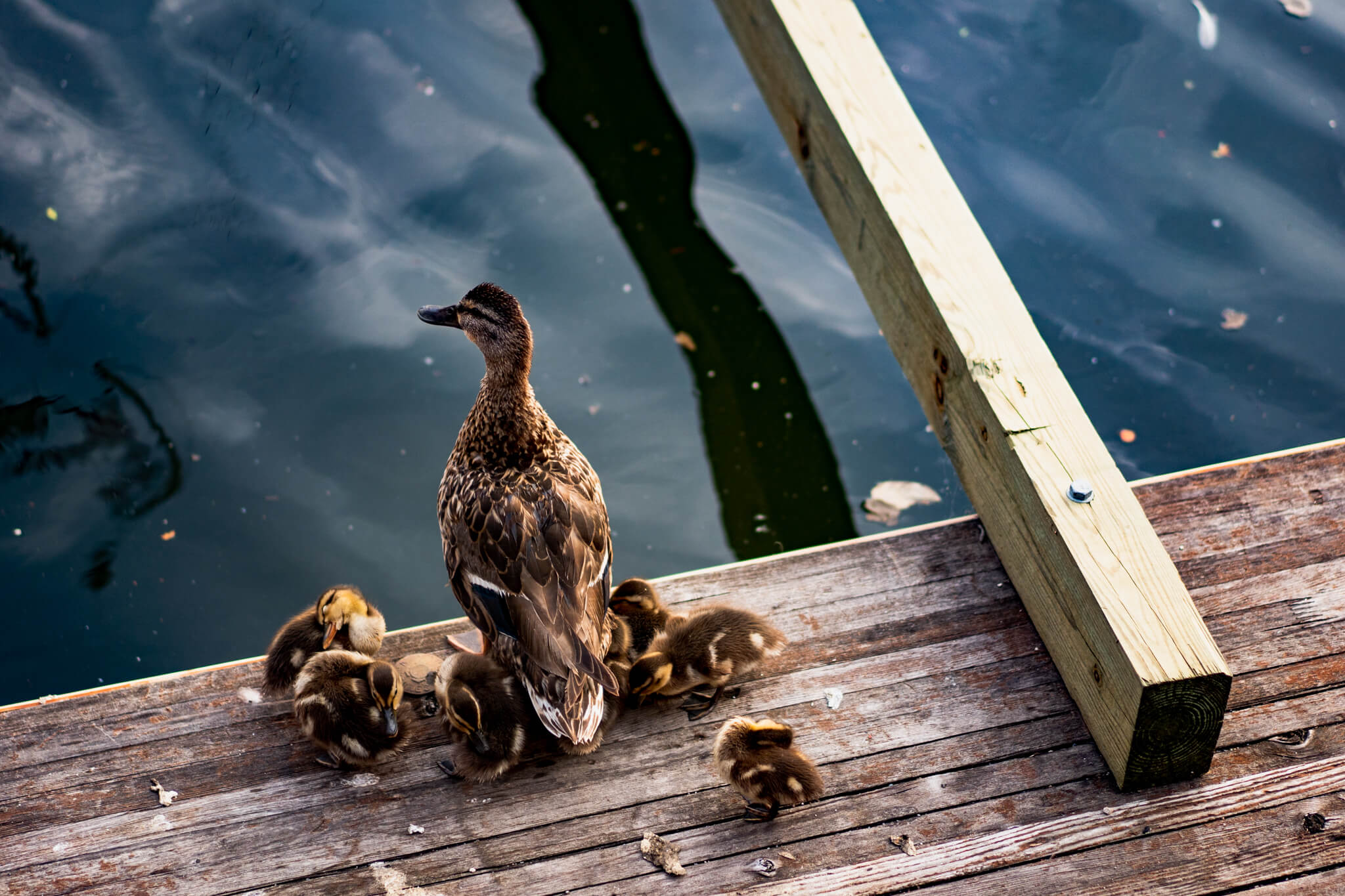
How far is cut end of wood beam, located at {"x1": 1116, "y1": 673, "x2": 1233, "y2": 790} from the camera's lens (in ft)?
7.55

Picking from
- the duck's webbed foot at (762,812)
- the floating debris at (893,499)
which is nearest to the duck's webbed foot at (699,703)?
the duck's webbed foot at (762,812)

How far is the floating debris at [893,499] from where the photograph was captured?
4.37 m

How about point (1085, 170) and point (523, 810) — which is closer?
point (523, 810)

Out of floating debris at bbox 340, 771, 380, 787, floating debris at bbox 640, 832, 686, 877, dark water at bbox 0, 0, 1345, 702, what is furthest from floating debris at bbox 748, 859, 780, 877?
dark water at bbox 0, 0, 1345, 702

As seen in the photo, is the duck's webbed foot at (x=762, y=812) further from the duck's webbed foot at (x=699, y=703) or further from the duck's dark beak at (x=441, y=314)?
the duck's dark beak at (x=441, y=314)

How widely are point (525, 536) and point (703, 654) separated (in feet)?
1.86

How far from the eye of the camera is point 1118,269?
16.0 ft

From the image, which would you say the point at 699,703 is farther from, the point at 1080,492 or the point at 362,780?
the point at 1080,492

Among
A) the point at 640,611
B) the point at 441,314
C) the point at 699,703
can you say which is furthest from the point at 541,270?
the point at 699,703

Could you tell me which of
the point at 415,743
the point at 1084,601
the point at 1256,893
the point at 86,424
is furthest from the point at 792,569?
the point at 86,424

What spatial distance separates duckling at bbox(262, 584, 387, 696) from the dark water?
1115 mm

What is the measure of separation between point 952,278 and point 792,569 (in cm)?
96

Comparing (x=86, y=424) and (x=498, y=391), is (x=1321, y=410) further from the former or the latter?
(x=86, y=424)

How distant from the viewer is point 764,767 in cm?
246
